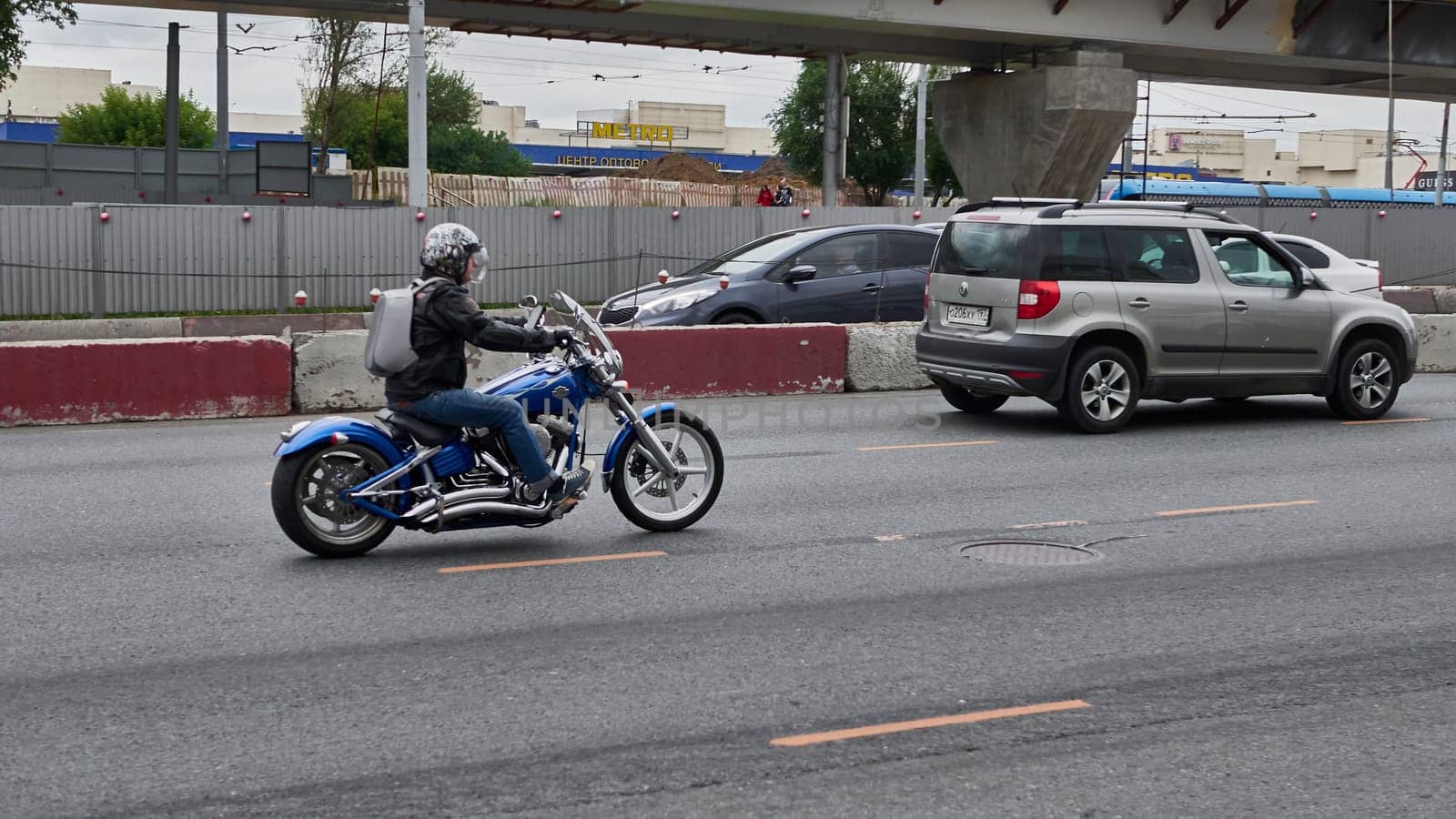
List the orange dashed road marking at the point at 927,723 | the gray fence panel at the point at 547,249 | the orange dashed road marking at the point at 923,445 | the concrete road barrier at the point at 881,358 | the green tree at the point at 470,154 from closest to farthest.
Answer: the orange dashed road marking at the point at 927,723, the orange dashed road marking at the point at 923,445, the concrete road barrier at the point at 881,358, the gray fence panel at the point at 547,249, the green tree at the point at 470,154

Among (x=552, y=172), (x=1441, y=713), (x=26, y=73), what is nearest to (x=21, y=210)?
(x=1441, y=713)

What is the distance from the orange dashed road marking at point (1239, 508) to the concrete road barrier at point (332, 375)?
6.82 meters

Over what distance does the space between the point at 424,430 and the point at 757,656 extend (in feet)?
7.84

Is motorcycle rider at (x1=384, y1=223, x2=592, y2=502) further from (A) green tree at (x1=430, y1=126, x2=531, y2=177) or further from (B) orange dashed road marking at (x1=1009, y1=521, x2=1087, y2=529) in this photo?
(A) green tree at (x1=430, y1=126, x2=531, y2=177)

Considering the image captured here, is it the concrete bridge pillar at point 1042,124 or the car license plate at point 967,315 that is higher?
the concrete bridge pillar at point 1042,124

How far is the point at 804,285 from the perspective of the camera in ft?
55.2

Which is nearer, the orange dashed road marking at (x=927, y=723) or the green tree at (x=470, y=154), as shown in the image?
the orange dashed road marking at (x=927, y=723)

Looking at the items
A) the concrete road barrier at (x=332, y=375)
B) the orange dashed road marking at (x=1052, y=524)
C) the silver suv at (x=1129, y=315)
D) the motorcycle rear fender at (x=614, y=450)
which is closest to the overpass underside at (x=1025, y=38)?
A: the concrete road barrier at (x=332, y=375)

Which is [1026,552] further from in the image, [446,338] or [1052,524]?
[446,338]

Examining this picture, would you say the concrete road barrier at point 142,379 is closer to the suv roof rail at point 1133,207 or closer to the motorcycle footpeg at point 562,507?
the motorcycle footpeg at point 562,507

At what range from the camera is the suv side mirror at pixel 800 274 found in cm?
1652

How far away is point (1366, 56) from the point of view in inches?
1441

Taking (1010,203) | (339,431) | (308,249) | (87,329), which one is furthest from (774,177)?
(339,431)

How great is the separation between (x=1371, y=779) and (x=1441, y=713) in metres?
0.82
